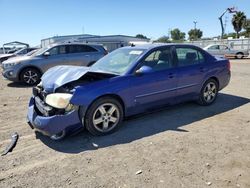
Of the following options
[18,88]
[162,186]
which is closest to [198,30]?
[18,88]

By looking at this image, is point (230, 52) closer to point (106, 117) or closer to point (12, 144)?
point (106, 117)

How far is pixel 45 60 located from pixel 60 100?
6.77 m

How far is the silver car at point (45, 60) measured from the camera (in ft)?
32.8

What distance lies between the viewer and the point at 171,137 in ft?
14.6

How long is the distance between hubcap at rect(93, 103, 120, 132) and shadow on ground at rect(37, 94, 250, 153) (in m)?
0.17

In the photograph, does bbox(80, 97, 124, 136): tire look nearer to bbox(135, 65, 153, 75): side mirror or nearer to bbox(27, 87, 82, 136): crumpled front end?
bbox(27, 87, 82, 136): crumpled front end

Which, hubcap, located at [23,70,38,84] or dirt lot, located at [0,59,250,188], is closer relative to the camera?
dirt lot, located at [0,59,250,188]

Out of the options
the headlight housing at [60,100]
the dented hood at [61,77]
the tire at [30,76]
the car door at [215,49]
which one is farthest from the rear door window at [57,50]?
the car door at [215,49]

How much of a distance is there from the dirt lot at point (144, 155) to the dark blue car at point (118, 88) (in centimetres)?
34

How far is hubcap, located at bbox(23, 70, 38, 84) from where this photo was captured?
33.3ft

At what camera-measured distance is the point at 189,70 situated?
5773 millimetres

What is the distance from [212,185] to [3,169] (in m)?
2.72

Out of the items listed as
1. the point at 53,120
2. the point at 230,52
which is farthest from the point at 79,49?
the point at 230,52

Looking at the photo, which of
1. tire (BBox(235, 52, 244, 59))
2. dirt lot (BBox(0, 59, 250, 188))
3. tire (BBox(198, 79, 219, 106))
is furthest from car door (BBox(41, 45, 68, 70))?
tire (BBox(235, 52, 244, 59))
